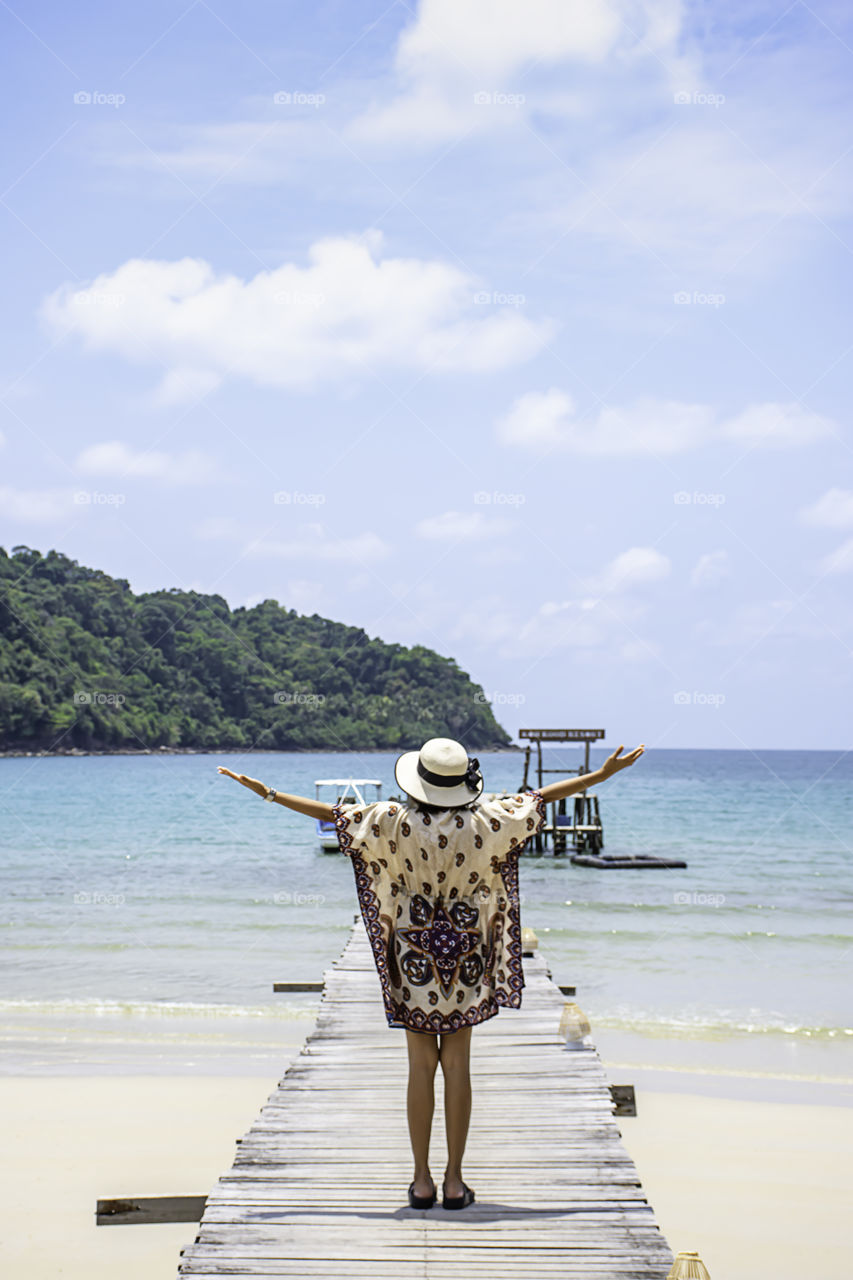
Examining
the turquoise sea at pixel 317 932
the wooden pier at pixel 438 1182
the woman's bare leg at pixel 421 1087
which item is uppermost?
the woman's bare leg at pixel 421 1087

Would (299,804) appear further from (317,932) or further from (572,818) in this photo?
(572,818)

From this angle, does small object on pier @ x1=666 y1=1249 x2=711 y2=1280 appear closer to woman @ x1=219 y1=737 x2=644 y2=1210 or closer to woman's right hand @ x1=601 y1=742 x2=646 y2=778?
woman @ x1=219 y1=737 x2=644 y2=1210

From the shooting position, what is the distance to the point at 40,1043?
10.0 m

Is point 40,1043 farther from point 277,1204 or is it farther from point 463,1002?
point 463,1002

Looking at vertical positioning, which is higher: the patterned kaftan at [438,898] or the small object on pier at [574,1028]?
the patterned kaftan at [438,898]

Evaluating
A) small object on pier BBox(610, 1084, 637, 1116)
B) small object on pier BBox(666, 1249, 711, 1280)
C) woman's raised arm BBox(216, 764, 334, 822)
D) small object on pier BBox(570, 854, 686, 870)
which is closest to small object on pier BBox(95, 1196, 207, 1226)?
woman's raised arm BBox(216, 764, 334, 822)

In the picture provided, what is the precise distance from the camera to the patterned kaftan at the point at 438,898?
3.71m

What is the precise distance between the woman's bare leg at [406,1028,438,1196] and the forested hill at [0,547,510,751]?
64102 millimetres

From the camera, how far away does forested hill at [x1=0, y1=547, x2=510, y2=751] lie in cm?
7000

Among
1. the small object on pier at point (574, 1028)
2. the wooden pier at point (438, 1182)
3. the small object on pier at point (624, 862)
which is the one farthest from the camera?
the small object on pier at point (624, 862)

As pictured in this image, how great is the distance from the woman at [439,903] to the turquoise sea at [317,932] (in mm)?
6563

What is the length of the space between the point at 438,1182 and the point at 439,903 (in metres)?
1.17

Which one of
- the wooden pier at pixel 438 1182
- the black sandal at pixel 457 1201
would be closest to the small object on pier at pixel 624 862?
the wooden pier at pixel 438 1182

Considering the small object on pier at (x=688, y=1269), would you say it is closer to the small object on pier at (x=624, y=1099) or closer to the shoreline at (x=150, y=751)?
the small object on pier at (x=624, y=1099)
